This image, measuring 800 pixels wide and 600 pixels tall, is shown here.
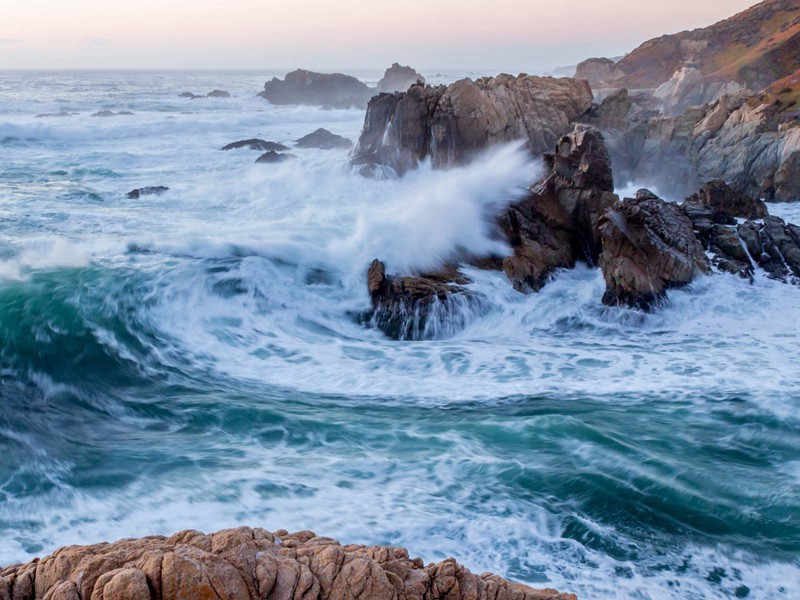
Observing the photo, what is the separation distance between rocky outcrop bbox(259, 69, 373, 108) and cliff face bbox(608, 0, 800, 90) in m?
29.7

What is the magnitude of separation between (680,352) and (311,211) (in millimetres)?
12706

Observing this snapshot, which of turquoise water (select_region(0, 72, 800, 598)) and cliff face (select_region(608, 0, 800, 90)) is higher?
cliff face (select_region(608, 0, 800, 90))

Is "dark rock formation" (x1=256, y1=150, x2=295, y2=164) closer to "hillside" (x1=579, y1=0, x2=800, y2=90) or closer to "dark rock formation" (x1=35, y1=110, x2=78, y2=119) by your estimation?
"dark rock formation" (x1=35, y1=110, x2=78, y2=119)

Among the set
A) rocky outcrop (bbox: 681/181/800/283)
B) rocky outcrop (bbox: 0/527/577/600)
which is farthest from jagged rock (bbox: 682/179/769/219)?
rocky outcrop (bbox: 0/527/577/600)

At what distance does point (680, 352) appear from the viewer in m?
12.5

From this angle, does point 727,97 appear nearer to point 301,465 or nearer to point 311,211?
point 311,211

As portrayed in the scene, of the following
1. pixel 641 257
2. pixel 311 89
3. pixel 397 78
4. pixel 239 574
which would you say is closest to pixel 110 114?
pixel 311 89

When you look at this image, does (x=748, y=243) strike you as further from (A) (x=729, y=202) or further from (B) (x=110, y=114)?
(B) (x=110, y=114)

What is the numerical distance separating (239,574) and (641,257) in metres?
12.2

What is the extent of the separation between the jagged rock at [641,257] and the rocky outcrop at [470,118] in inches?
417

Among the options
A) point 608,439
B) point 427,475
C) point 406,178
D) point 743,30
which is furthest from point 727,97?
point 743,30

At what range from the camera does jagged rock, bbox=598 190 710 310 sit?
1413cm

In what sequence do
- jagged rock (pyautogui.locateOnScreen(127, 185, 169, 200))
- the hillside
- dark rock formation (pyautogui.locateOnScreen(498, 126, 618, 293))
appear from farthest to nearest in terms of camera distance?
the hillside
jagged rock (pyautogui.locateOnScreen(127, 185, 169, 200))
dark rock formation (pyautogui.locateOnScreen(498, 126, 618, 293))

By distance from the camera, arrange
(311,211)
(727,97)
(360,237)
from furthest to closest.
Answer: (727,97), (311,211), (360,237)
